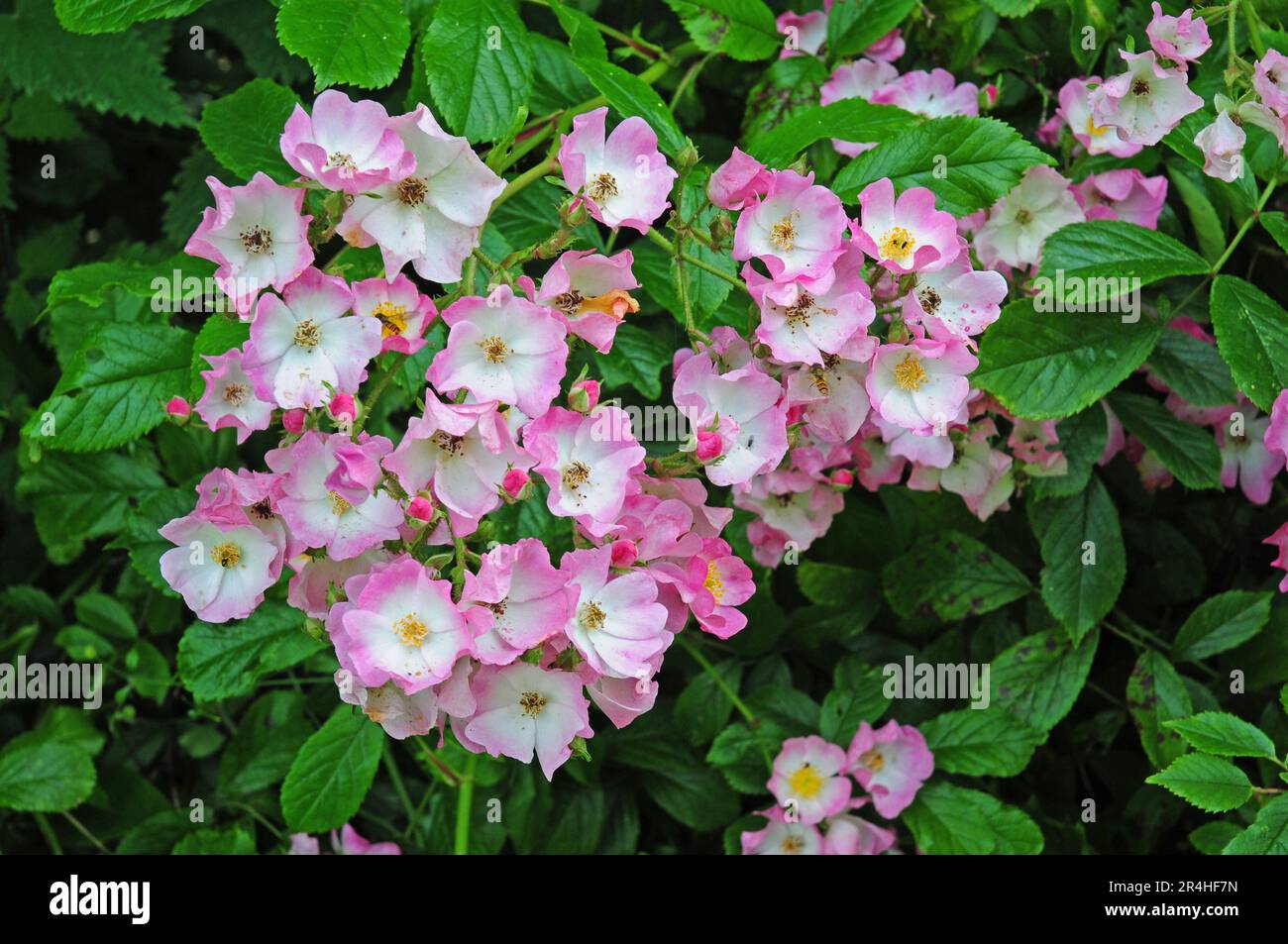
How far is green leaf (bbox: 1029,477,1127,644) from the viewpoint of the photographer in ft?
6.07

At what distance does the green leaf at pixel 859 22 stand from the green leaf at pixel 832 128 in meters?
0.26

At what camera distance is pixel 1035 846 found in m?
1.84

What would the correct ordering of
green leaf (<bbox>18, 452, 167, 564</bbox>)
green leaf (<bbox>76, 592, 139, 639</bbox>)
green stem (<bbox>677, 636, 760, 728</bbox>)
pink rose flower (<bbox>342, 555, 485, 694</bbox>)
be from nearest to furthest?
pink rose flower (<bbox>342, 555, 485, 694</bbox>)
green stem (<bbox>677, 636, 760, 728</bbox>)
green leaf (<bbox>18, 452, 167, 564</bbox>)
green leaf (<bbox>76, 592, 139, 639</bbox>)

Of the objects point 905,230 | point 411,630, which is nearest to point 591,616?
point 411,630

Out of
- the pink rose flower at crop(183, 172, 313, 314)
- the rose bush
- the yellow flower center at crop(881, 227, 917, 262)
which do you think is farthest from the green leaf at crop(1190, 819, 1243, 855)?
the pink rose flower at crop(183, 172, 313, 314)

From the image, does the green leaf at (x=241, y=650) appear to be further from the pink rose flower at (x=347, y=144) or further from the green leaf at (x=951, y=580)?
the green leaf at (x=951, y=580)

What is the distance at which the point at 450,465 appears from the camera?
4.09 feet

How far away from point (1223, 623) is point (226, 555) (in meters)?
1.38

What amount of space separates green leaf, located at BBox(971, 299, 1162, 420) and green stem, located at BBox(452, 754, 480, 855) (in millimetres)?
937

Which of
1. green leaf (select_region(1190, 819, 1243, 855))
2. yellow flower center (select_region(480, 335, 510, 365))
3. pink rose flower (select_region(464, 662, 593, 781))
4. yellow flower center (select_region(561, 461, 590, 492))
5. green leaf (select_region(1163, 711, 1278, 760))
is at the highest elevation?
yellow flower center (select_region(480, 335, 510, 365))

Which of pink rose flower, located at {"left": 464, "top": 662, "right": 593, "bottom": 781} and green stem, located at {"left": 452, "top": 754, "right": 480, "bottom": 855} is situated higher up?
pink rose flower, located at {"left": 464, "top": 662, "right": 593, "bottom": 781}

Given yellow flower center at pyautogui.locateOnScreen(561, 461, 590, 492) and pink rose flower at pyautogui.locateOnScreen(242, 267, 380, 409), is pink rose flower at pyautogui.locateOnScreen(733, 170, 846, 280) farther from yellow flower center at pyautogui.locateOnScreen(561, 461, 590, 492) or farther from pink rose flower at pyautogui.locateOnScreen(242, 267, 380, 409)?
pink rose flower at pyautogui.locateOnScreen(242, 267, 380, 409)

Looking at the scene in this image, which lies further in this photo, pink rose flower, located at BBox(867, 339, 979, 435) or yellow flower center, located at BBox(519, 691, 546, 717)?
pink rose flower, located at BBox(867, 339, 979, 435)

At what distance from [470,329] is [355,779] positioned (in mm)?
870
